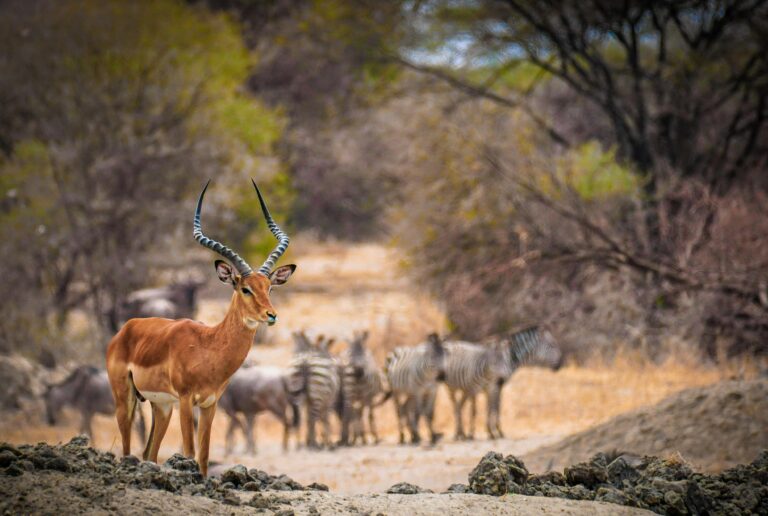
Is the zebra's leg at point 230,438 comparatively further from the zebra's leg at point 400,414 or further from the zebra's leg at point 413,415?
the zebra's leg at point 413,415

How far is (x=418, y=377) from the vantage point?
14594 mm

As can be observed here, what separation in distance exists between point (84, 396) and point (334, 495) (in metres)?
8.55

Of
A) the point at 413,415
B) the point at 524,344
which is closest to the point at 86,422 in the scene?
the point at 413,415

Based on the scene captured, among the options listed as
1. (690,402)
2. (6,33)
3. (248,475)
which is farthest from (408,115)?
(248,475)

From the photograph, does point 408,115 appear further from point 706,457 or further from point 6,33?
point 706,457

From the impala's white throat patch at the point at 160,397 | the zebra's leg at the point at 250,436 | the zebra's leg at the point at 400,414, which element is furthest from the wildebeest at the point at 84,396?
the impala's white throat patch at the point at 160,397

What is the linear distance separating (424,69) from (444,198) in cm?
328

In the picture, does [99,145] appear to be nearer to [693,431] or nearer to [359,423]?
[359,423]

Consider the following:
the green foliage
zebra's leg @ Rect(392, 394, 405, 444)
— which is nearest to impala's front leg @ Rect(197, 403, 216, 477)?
zebra's leg @ Rect(392, 394, 405, 444)

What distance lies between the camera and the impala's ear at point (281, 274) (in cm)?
698

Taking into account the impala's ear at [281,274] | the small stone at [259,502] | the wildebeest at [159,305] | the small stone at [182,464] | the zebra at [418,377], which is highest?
the wildebeest at [159,305]

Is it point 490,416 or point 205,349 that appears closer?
point 205,349

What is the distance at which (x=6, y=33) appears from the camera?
2406cm

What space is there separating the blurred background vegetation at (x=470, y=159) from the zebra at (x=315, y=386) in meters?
5.09
